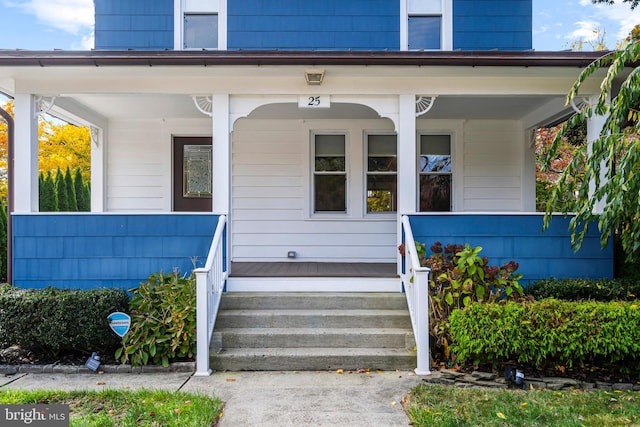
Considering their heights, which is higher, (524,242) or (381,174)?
(381,174)

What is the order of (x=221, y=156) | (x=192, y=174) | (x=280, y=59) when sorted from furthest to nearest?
(x=192, y=174) < (x=221, y=156) < (x=280, y=59)

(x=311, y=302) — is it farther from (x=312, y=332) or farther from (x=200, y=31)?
(x=200, y=31)

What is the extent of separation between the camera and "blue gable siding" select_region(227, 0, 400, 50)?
6.80m

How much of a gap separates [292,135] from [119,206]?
3294 millimetres

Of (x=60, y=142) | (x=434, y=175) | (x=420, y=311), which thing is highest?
(x=60, y=142)

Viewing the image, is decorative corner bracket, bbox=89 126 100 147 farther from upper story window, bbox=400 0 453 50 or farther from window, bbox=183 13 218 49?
upper story window, bbox=400 0 453 50

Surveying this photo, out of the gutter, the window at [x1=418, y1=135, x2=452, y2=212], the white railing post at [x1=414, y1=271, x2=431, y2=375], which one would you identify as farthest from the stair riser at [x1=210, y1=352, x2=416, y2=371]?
the window at [x1=418, y1=135, x2=452, y2=212]

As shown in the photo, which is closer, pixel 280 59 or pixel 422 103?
pixel 280 59

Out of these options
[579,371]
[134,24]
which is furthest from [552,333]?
[134,24]

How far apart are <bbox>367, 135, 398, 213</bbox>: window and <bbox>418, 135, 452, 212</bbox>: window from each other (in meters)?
0.51

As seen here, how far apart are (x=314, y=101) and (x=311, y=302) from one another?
257 cm

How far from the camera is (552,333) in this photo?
13.3ft

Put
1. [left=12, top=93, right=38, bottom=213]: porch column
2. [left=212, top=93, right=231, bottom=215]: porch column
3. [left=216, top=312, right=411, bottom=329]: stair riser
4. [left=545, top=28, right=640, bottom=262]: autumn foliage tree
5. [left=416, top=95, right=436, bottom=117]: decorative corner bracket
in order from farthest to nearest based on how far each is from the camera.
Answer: [left=416, top=95, right=436, bottom=117]: decorative corner bracket
[left=212, top=93, right=231, bottom=215]: porch column
[left=12, top=93, right=38, bottom=213]: porch column
[left=216, top=312, right=411, bottom=329]: stair riser
[left=545, top=28, right=640, bottom=262]: autumn foliage tree

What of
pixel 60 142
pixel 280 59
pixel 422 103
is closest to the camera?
pixel 280 59
